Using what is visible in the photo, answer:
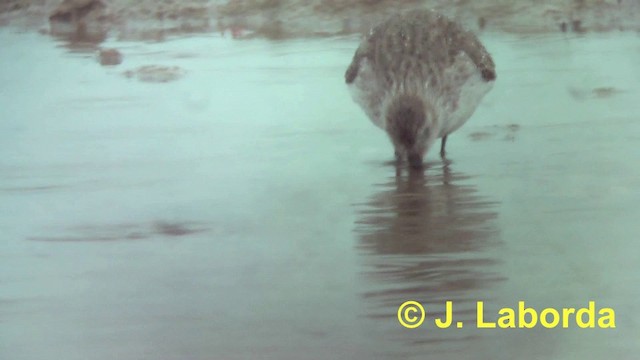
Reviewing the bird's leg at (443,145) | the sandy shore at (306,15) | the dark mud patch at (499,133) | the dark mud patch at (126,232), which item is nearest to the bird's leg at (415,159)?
the bird's leg at (443,145)

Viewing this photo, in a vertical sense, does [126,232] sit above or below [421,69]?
below

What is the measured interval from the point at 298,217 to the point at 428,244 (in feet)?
1.37

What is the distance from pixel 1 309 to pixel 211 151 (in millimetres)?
1450

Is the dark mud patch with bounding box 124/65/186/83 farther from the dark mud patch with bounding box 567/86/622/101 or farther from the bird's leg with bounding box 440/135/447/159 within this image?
the dark mud patch with bounding box 567/86/622/101

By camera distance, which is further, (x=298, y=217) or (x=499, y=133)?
(x=499, y=133)

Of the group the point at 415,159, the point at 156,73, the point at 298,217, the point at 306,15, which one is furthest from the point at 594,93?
the point at 306,15

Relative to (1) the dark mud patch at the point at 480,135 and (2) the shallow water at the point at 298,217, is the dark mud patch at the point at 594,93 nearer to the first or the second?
(2) the shallow water at the point at 298,217

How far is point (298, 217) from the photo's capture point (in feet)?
9.93

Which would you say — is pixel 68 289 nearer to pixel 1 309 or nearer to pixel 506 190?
pixel 1 309

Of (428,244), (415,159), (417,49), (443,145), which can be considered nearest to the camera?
(428,244)

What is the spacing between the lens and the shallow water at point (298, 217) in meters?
2.22

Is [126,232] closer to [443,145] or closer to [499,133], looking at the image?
[443,145]

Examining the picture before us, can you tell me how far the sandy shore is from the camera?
6.43 m

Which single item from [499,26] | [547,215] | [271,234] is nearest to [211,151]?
[271,234]
